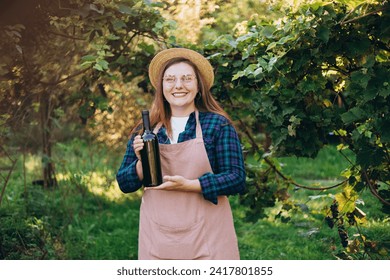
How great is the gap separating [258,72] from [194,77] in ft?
1.39

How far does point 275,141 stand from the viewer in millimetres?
3773

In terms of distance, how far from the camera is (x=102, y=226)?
20.5 feet

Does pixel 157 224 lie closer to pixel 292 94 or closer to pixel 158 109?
pixel 158 109

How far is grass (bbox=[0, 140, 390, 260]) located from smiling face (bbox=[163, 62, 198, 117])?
4.86 ft

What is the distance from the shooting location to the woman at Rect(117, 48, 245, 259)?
2908mm

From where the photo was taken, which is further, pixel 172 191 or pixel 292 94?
pixel 292 94

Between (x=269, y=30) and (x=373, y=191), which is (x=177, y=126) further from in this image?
(x=373, y=191)

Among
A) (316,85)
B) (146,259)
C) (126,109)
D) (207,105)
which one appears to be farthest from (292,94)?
(126,109)

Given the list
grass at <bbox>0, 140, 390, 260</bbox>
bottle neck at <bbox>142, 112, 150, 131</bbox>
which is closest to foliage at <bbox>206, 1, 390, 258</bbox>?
grass at <bbox>0, 140, 390, 260</bbox>

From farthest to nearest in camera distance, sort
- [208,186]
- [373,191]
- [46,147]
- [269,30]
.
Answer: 1. [46,147]
2. [373,191]
3. [269,30]
4. [208,186]

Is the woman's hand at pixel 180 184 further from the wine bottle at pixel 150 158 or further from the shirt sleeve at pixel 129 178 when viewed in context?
the shirt sleeve at pixel 129 178

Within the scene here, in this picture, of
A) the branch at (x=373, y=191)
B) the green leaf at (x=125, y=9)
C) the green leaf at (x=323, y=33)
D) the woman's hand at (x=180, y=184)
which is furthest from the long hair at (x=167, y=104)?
the branch at (x=373, y=191)

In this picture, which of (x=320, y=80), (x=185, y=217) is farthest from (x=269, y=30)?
(x=185, y=217)

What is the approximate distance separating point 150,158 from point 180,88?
1.14 feet
